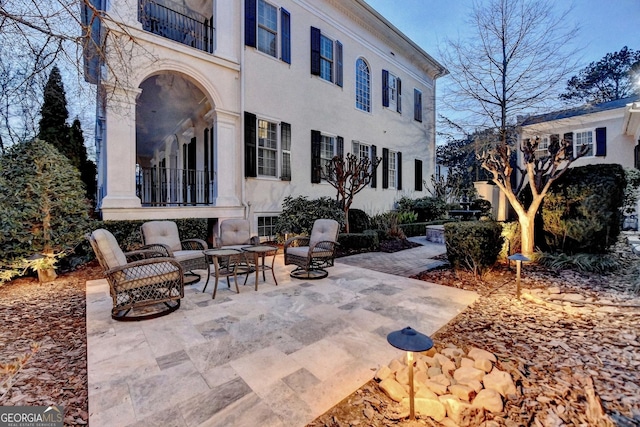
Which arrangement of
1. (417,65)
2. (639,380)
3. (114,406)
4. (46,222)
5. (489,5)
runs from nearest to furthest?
(114,406) < (639,380) < (46,222) < (489,5) < (417,65)

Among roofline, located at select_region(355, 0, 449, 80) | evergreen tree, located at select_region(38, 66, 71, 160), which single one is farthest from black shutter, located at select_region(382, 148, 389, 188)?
evergreen tree, located at select_region(38, 66, 71, 160)

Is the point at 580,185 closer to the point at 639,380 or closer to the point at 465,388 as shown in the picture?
the point at 639,380

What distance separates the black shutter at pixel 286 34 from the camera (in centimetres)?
871

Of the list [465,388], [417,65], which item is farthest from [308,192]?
[417,65]

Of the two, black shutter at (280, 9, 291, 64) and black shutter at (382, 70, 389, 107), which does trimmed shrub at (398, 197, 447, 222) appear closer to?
black shutter at (382, 70, 389, 107)

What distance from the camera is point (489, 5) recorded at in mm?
8742

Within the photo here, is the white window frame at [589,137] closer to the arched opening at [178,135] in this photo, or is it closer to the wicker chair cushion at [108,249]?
the arched opening at [178,135]

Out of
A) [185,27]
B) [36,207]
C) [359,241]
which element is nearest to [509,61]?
[359,241]

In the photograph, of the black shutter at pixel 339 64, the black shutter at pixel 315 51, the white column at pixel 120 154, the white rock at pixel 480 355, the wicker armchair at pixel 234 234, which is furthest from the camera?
the black shutter at pixel 339 64

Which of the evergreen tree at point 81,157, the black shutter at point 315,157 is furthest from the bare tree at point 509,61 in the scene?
the evergreen tree at point 81,157

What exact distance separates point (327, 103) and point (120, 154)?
673cm

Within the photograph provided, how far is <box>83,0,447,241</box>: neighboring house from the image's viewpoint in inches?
245

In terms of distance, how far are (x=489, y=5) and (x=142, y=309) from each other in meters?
11.9

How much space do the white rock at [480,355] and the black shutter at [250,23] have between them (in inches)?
345
